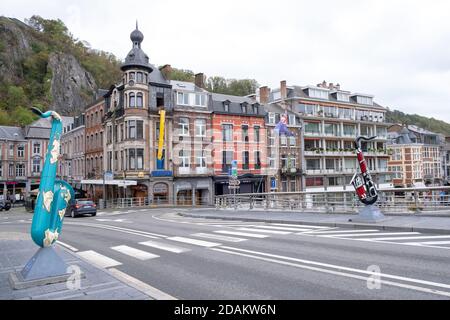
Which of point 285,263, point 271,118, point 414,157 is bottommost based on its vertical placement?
point 285,263

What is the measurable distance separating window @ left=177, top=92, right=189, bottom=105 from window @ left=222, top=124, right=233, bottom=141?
5192mm

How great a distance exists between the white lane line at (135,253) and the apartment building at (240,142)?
3097cm

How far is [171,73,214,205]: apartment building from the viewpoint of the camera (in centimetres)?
4044

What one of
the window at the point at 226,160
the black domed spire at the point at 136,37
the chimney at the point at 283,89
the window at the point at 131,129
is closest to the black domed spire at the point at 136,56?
the black domed spire at the point at 136,37

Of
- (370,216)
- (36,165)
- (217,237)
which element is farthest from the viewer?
(36,165)

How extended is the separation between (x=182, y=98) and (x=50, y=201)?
35.4 m

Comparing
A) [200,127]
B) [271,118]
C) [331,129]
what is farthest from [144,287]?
[331,129]

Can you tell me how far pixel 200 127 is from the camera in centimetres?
4184

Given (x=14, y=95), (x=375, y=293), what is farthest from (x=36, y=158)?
(x=375, y=293)

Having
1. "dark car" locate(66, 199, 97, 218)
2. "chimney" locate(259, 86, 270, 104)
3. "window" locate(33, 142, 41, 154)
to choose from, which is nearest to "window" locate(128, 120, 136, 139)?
"dark car" locate(66, 199, 97, 218)

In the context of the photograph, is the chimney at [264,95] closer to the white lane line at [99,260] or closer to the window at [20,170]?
the window at [20,170]

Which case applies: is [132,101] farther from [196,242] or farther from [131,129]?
[196,242]

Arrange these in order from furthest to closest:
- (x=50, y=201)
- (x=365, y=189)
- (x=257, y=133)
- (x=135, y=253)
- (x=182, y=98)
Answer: (x=257, y=133) < (x=182, y=98) < (x=365, y=189) < (x=135, y=253) < (x=50, y=201)

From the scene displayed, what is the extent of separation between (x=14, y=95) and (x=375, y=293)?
8874 cm
